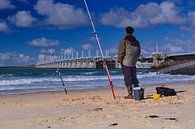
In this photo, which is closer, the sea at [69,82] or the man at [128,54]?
the man at [128,54]

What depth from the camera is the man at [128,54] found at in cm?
1041

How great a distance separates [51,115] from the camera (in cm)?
782

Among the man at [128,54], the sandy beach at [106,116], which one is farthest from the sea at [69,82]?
the sandy beach at [106,116]

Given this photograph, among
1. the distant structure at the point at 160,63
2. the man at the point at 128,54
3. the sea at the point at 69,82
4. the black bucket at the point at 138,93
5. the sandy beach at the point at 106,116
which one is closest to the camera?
the sandy beach at the point at 106,116

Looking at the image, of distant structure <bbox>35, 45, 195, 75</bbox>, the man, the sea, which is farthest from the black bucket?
distant structure <bbox>35, 45, 195, 75</bbox>

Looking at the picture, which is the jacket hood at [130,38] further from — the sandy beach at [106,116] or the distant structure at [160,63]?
the distant structure at [160,63]

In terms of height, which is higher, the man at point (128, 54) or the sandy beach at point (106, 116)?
the man at point (128, 54)

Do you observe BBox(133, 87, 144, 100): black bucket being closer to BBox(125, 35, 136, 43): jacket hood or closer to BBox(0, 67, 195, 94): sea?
BBox(125, 35, 136, 43): jacket hood

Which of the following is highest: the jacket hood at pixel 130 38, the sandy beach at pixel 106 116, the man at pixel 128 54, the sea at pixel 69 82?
the jacket hood at pixel 130 38

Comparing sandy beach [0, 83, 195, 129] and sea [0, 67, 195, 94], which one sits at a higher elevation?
sandy beach [0, 83, 195, 129]

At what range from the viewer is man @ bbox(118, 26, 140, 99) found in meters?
10.4

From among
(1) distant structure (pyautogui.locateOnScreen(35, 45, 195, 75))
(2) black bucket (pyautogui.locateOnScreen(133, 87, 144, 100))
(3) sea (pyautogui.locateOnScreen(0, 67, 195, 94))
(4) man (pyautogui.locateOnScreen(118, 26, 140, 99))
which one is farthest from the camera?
(1) distant structure (pyautogui.locateOnScreen(35, 45, 195, 75))

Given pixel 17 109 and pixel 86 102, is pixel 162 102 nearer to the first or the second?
pixel 86 102

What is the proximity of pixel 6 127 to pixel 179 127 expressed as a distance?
9.08 feet
